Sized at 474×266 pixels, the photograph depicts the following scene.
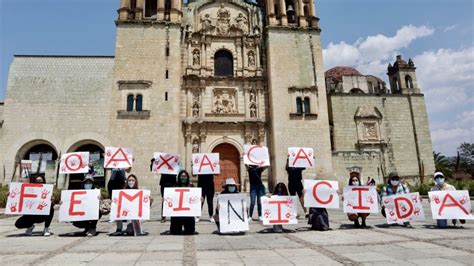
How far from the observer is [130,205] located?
262 inches

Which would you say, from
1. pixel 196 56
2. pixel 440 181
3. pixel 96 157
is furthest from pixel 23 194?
pixel 196 56

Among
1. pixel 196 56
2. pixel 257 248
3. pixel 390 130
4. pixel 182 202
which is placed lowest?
pixel 257 248

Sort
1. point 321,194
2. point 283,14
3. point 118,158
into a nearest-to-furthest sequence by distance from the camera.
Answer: point 321,194
point 118,158
point 283,14

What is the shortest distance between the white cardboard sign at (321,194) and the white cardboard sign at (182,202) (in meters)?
2.53

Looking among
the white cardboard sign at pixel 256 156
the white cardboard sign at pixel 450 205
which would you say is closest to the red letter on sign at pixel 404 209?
the white cardboard sign at pixel 450 205

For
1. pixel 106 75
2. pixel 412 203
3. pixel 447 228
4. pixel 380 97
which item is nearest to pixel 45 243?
pixel 412 203

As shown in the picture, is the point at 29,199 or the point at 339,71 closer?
the point at 29,199

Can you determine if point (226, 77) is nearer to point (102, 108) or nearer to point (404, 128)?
point (102, 108)

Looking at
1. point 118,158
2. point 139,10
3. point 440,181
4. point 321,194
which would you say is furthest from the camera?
point 139,10

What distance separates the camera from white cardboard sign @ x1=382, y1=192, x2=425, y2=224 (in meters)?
7.15

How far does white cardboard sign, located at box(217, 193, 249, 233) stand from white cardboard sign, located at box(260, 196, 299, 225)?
474 millimetres

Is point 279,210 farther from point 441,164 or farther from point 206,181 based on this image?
point 441,164

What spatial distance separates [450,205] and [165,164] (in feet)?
24.1

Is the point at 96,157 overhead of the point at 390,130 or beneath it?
beneath
